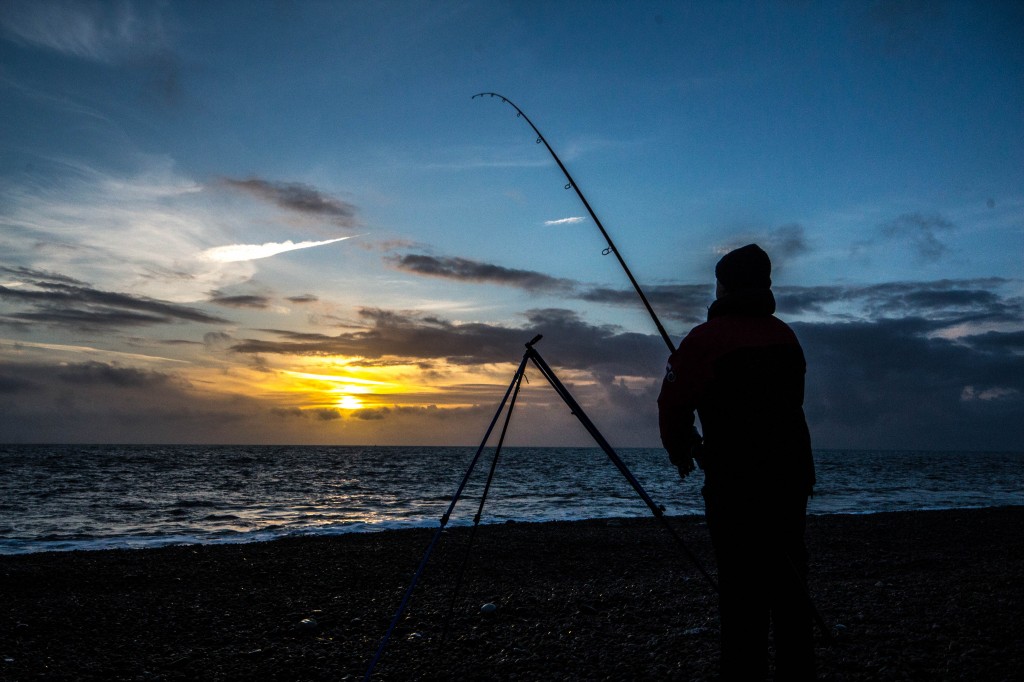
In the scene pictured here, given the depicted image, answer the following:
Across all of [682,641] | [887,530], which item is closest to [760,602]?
[682,641]

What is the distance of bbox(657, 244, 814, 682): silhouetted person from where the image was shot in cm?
327

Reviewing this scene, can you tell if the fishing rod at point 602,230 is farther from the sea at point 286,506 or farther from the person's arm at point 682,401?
the sea at point 286,506

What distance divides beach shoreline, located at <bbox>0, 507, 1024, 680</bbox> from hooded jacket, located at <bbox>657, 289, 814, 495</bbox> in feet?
8.63

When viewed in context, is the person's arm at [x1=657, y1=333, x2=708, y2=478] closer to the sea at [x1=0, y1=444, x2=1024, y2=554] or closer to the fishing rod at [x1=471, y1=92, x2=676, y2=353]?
the fishing rod at [x1=471, y1=92, x2=676, y2=353]

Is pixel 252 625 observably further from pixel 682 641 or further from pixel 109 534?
pixel 109 534

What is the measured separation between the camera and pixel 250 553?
40.0 ft

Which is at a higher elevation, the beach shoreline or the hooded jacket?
the hooded jacket

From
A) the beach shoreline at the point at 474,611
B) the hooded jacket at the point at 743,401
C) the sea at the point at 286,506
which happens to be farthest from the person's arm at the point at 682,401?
the sea at the point at 286,506

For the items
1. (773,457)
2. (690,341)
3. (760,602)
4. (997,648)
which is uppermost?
(690,341)

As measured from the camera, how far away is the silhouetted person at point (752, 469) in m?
3.27

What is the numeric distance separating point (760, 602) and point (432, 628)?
4.32 meters

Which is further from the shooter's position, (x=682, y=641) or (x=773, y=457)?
(x=682, y=641)

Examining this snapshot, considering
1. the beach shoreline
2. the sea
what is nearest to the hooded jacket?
the beach shoreline

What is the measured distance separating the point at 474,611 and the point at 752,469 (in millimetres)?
5010
